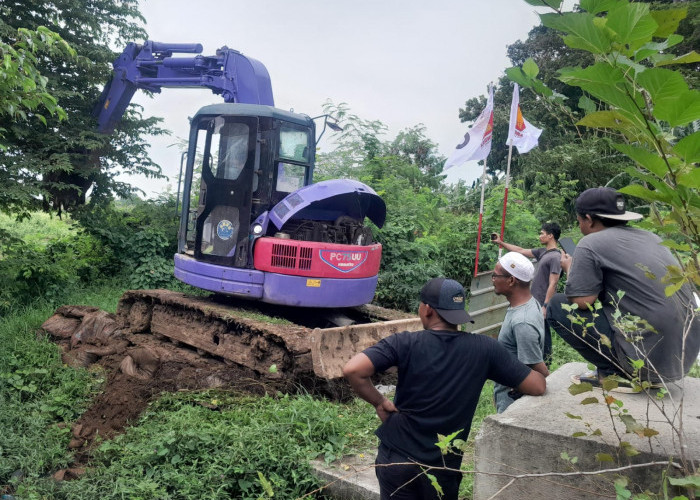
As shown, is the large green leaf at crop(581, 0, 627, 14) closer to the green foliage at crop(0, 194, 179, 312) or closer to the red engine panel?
the red engine panel

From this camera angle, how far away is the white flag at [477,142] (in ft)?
30.0

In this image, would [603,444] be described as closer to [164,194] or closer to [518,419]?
[518,419]

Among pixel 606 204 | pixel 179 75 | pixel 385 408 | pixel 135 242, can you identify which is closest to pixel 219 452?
pixel 385 408

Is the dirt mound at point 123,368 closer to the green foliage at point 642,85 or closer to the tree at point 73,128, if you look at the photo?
the tree at point 73,128

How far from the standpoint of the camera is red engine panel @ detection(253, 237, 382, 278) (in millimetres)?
6707

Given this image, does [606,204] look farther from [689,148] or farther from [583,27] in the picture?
[583,27]

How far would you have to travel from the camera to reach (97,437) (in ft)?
17.6

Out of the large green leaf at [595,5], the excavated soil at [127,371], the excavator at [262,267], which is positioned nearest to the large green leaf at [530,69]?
the large green leaf at [595,5]

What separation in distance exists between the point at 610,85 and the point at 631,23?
129 mm

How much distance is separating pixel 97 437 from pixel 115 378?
4.70 ft

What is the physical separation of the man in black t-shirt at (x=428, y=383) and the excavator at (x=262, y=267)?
3.09 meters

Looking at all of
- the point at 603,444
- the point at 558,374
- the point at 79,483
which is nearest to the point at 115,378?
the point at 79,483

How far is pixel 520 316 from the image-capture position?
3402 mm

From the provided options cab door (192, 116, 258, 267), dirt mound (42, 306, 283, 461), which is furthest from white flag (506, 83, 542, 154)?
dirt mound (42, 306, 283, 461)
